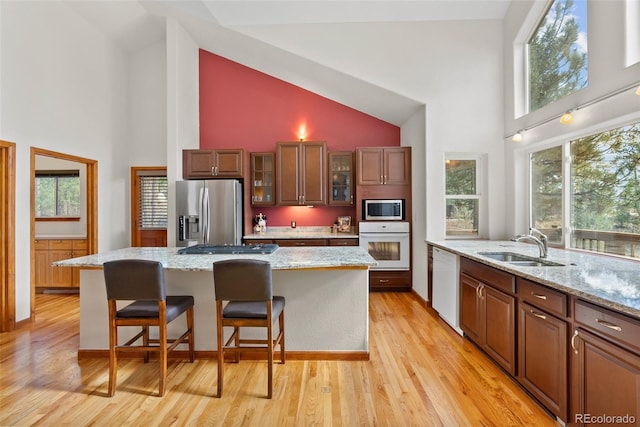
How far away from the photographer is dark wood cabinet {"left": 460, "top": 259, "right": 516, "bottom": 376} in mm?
Answer: 2288

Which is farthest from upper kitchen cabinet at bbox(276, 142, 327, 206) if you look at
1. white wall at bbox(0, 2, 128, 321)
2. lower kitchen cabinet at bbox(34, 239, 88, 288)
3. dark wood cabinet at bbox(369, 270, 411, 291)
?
lower kitchen cabinet at bbox(34, 239, 88, 288)

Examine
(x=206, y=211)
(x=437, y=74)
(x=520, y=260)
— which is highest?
(x=437, y=74)

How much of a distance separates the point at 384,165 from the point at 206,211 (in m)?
2.72

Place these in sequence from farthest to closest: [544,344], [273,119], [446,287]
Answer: [273,119], [446,287], [544,344]

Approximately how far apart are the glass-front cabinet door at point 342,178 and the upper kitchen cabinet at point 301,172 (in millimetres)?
174

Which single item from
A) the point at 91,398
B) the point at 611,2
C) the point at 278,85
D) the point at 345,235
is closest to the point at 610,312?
the point at 611,2

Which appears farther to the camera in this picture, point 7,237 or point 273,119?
point 273,119

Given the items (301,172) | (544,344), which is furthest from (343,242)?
(544,344)

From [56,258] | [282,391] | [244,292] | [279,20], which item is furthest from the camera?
[56,258]

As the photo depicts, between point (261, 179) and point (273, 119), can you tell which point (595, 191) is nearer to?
point (261, 179)

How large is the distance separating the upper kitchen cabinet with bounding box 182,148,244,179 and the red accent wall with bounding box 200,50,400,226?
0.66 metres

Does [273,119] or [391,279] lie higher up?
[273,119]

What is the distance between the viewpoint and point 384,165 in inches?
192
